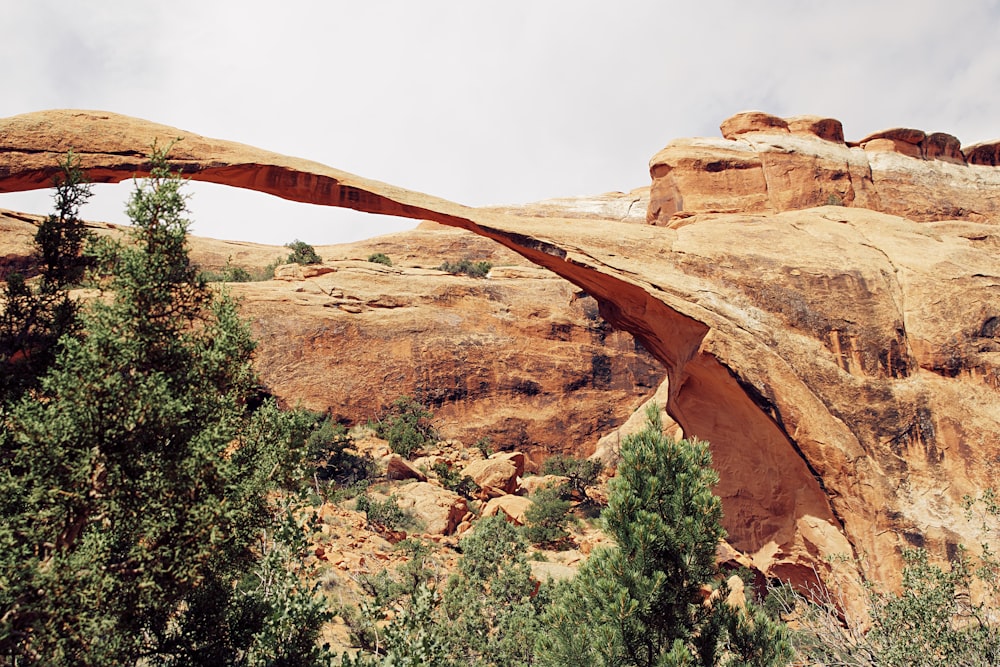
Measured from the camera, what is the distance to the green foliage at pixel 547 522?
17641 mm

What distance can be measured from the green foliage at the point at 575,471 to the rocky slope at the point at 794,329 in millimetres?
8806

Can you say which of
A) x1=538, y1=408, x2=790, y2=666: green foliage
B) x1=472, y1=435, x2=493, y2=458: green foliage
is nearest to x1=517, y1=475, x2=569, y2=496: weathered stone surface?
x1=472, y1=435, x2=493, y2=458: green foliage

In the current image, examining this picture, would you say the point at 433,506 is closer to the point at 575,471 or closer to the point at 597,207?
the point at 575,471

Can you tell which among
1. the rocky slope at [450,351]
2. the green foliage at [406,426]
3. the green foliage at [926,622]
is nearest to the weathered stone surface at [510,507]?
the green foliage at [406,426]

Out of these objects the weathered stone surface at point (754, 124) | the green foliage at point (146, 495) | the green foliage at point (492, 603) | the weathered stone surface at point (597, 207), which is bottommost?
the green foliage at point (492, 603)

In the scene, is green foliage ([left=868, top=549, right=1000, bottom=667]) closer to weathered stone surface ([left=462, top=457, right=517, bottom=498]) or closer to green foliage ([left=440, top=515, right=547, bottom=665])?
green foliage ([left=440, top=515, right=547, bottom=665])

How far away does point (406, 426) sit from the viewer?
78.9ft

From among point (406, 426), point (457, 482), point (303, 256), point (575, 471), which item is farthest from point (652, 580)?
point (303, 256)

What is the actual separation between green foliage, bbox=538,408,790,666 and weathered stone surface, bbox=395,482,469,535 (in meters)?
8.87

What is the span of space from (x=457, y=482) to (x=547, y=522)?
345 cm

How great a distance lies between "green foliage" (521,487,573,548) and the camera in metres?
17.6

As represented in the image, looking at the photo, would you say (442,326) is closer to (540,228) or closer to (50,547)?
(540,228)

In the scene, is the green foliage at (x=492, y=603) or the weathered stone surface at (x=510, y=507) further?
the weathered stone surface at (x=510, y=507)

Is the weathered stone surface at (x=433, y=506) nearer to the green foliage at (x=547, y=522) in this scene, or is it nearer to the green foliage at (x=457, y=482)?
the green foliage at (x=457, y=482)
